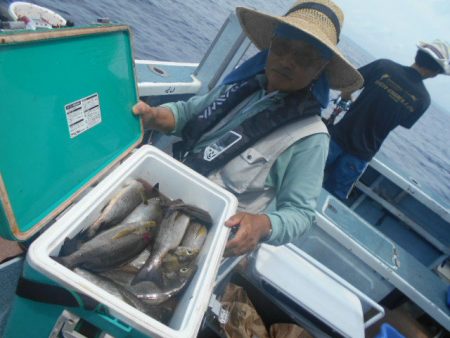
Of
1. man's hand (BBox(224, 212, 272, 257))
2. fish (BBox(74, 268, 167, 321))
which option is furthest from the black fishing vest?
fish (BBox(74, 268, 167, 321))

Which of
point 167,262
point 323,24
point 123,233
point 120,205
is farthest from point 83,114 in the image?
point 323,24

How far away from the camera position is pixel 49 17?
3.92m

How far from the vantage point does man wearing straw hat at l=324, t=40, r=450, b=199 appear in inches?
183

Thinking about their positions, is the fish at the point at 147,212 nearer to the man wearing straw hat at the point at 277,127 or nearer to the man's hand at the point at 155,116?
the man wearing straw hat at the point at 277,127

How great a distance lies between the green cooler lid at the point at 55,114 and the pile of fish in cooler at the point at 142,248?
20 cm

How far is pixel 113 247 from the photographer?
1.57 m

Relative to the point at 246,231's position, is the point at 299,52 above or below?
above

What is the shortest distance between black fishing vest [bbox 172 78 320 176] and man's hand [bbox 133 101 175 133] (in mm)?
211

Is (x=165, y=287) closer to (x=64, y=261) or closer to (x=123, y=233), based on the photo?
(x=123, y=233)

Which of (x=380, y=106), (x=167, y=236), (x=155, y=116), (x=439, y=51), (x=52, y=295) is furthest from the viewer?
(x=380, y=106)

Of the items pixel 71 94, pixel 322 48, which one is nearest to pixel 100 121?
pixel 71 94

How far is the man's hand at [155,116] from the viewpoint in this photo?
2.09 metres

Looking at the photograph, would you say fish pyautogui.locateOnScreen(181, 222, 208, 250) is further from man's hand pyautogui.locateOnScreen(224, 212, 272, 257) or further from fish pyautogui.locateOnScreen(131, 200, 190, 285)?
man's hand pyautogui.locateOnScreen(224, 212, 272, 257)

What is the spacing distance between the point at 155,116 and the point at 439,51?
417 centimetres
